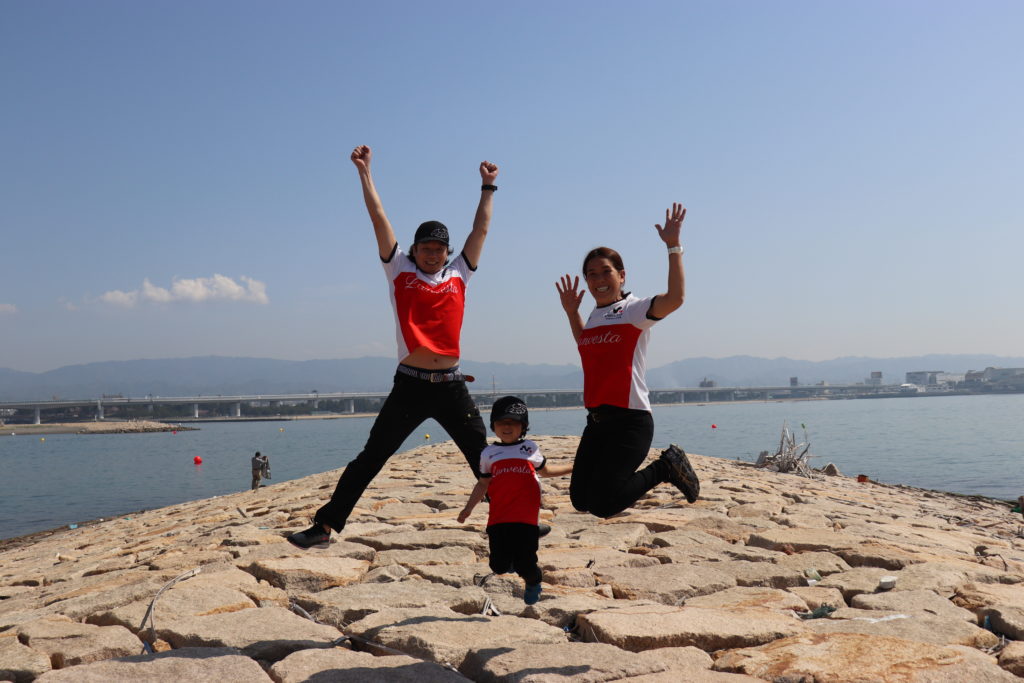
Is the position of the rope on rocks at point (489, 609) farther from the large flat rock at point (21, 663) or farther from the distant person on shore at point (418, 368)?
the large flat rock at point (21, 663)

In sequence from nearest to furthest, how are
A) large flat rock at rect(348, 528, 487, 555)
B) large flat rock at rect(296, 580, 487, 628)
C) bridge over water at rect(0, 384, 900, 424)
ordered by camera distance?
large flat rock at rect(296, 580, 487, 628), large flat rock at rect(348, 528, 487, 555), bridge over water at rect(0, 384, 900, 424)

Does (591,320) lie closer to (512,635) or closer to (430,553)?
(512,635)

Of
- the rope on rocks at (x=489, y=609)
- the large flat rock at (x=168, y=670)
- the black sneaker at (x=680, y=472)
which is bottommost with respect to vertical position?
the rope on rocks at (x=489, y=609)

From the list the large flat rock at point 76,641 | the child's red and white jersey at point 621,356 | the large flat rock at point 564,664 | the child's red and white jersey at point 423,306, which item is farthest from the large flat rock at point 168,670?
the child's red and white jersey at point 621,356

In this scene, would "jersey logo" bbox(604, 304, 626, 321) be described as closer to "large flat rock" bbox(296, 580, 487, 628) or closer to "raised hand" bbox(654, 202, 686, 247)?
"raised hand" bbox(654, 202, 686, 247)

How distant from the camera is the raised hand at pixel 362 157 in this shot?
172 inches

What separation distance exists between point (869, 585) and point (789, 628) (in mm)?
1373

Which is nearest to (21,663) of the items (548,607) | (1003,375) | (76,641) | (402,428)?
(76,641)

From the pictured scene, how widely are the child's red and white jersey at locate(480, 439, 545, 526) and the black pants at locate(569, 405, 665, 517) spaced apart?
26cm

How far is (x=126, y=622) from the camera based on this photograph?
3.62 m

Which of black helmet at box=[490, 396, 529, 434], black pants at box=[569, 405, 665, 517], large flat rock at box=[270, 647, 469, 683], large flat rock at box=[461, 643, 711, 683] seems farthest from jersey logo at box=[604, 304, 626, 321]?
large flat rock at box=[270, 647, 469, 683]

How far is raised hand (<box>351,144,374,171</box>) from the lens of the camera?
4.37 m

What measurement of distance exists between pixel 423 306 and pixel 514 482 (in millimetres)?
1112

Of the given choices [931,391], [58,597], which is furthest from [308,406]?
[931,391]
